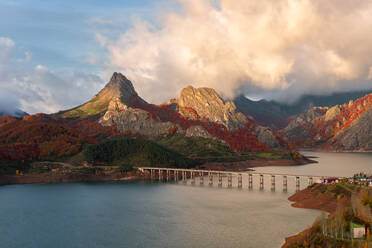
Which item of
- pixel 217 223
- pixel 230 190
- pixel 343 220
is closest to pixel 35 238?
pixel 217 223

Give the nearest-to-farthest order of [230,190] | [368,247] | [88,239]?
1. [368,247]
2. [88,239]
3. [230,190]

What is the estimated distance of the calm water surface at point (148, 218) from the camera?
214ft

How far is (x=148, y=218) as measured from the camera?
8262 cm

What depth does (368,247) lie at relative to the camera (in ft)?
148

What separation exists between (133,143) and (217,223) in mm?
123392

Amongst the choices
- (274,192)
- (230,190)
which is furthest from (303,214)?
(230,190)

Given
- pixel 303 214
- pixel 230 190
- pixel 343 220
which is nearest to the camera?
pixel 343 220

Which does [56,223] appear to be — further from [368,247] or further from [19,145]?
[19,145]

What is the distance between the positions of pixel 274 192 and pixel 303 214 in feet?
111

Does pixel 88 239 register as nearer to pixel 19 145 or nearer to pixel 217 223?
pixel 217 223

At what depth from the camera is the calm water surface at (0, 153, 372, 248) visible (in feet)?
214

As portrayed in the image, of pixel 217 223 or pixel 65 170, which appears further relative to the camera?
pixel 65 170

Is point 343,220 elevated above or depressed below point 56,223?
above

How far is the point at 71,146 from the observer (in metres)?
193
